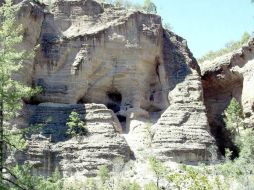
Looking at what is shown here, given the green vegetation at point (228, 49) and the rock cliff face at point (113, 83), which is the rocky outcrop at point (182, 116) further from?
the green vegetation at point (228, 49)

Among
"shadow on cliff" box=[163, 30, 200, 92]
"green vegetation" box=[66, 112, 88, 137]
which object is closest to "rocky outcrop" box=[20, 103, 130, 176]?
"green vegetation" box=[66, 112, 88, 137]

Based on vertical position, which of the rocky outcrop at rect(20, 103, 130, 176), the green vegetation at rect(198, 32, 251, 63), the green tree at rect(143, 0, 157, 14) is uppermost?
the green tree at rect(143, 0, 157, 14)

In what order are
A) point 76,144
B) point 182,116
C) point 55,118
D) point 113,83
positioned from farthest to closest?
point 113,83
point 182,116
point 55,118
point 76,144

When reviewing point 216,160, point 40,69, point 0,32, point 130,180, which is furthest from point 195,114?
Answer: point 0,32

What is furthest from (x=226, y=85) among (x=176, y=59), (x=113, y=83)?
(x=113, y=83)

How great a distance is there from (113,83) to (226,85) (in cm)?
946

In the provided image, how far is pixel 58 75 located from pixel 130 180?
10308mm

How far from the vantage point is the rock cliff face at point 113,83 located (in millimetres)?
35781

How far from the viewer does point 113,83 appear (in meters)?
40.5

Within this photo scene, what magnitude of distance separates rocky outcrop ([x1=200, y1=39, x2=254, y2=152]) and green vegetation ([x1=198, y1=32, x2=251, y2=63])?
1.88m

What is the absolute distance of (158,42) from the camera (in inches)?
1633

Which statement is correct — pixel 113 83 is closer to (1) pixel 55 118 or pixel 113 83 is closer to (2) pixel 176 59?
(2) pixel 176 59

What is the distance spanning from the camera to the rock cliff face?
35.8 meters

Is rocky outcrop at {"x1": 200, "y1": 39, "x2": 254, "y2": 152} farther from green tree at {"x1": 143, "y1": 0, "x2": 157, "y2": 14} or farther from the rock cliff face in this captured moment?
green tree at {"x1": 143, "y1": 0, "x2": 157, "y2": 14}
